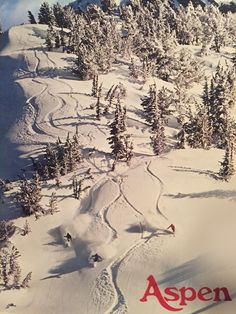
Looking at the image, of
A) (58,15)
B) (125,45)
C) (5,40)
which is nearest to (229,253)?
(125,45)

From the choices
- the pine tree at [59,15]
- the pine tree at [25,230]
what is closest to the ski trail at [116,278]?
the pine tree at [25,230]

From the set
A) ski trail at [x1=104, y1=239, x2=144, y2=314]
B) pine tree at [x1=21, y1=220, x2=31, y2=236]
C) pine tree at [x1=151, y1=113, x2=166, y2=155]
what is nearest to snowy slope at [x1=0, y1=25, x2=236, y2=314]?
ski trail at [x1=104, y1=239, x2=144, y2=314]

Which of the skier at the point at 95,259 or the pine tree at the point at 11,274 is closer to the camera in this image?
the pine tree at the point at 11,274

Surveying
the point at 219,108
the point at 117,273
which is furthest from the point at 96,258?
the point at 219,108

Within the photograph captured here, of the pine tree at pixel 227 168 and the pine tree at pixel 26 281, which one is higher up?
the pine tree at pixel 227 168

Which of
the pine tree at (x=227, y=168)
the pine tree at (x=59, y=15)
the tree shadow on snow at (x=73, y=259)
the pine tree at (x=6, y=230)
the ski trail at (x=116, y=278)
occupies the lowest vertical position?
the tree shadow on snow at (x=73, y=259)

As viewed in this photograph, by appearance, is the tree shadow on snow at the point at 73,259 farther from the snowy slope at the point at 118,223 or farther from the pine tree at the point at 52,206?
the pine tree at the point at 52,206
